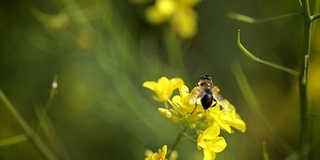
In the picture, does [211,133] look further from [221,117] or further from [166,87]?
[166,87]

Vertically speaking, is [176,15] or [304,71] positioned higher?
[304,71]

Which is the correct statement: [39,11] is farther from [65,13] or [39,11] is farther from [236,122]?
[236,122]

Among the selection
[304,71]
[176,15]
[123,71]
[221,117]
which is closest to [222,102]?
[221,117]

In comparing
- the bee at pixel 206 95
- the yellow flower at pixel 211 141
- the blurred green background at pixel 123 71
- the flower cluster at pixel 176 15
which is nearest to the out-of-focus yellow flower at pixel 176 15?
the flower cluster at pixel 176 15

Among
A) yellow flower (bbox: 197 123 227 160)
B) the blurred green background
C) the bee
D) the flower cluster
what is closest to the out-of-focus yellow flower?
the flower cluster

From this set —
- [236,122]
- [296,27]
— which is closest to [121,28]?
[296,27]

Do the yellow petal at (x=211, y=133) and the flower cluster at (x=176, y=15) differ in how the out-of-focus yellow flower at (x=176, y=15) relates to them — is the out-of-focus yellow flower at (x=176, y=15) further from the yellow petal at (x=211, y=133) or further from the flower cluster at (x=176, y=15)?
the yellow petal at (x=211, y=133)

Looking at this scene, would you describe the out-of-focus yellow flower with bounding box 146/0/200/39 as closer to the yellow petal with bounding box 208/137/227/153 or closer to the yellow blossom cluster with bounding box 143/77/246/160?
the yellow blossom cluster with bounding box 143/77/246/160
